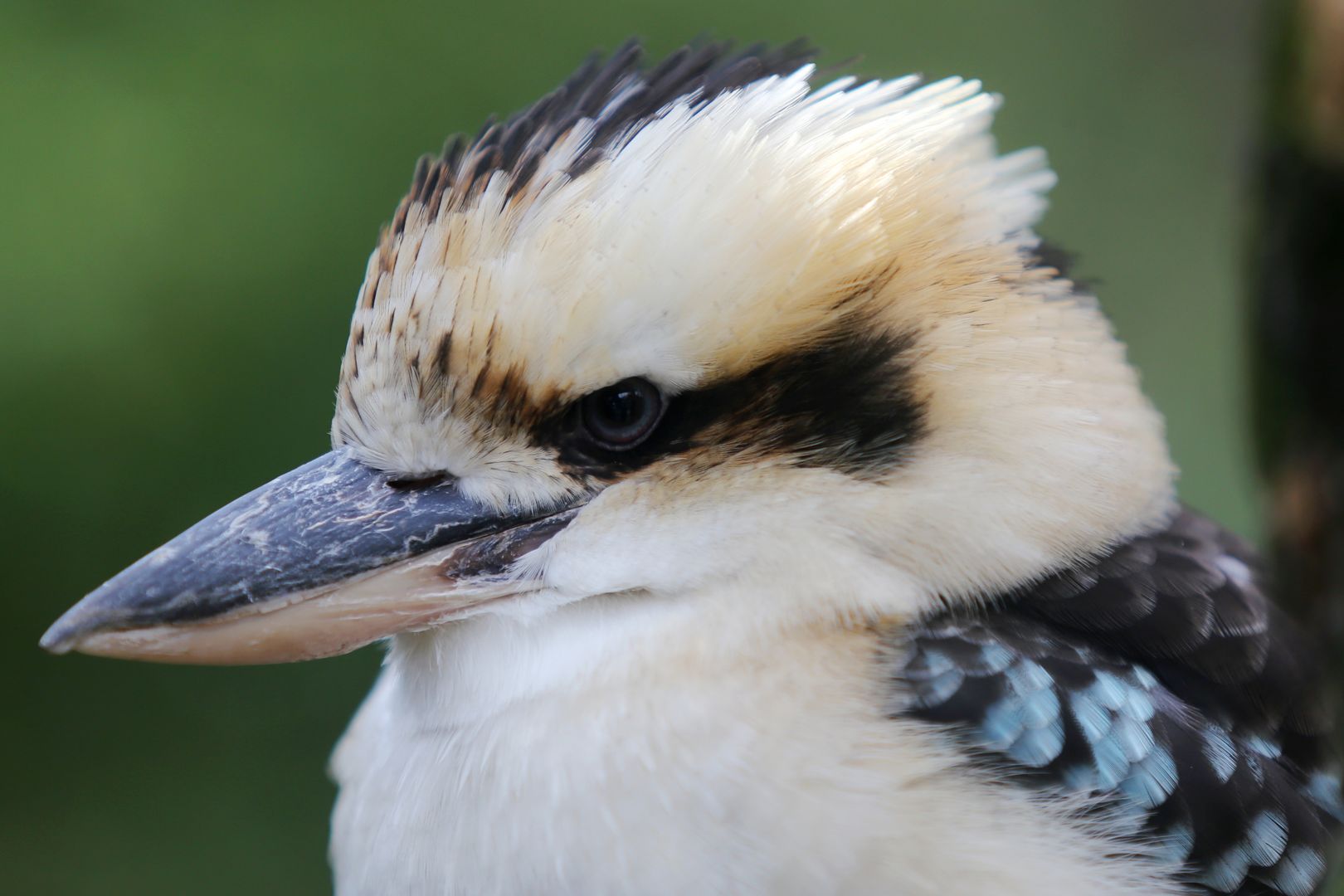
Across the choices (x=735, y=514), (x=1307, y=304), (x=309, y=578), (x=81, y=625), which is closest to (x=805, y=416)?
(x=735, y=514)

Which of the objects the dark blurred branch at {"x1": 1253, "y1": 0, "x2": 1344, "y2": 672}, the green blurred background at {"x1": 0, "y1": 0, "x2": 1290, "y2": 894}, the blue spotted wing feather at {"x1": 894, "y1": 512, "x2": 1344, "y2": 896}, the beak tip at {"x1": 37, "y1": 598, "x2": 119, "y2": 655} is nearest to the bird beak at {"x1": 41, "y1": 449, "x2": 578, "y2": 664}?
the beak tip at {"x1": 37, "y1": 598, "x2": 119, "y2": 655}

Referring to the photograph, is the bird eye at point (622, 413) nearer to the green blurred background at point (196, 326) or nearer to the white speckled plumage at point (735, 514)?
the white speckled plumage at point (735, 514)

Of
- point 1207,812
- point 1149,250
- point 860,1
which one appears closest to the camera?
point 1207,812

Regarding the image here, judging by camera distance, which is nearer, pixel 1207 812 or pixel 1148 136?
pixel 1207 812

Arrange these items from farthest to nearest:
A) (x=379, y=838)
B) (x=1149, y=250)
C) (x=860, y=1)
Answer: (x=1149, y=250) → (x=860, y=1) → (x=379, y=838)

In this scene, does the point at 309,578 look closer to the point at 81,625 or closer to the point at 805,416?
the point at 81,625

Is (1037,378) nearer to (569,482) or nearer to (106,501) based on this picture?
(569,482)

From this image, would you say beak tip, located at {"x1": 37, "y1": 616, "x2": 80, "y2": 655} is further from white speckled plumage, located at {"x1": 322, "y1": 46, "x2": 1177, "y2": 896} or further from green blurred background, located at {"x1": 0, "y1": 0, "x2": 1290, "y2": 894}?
green blurred background, located at {"x1": 0, "y1": 0, "x2": 1290, "y2": 894}

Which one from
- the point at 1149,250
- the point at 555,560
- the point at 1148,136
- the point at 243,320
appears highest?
the point at 243,320

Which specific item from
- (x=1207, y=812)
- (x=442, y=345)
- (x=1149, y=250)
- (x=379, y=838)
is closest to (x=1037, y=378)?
(x=1207, y=812)

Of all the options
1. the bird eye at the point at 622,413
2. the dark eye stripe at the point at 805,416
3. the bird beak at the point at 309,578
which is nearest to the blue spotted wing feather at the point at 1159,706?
the dark eye stripe at the point at 805,416
